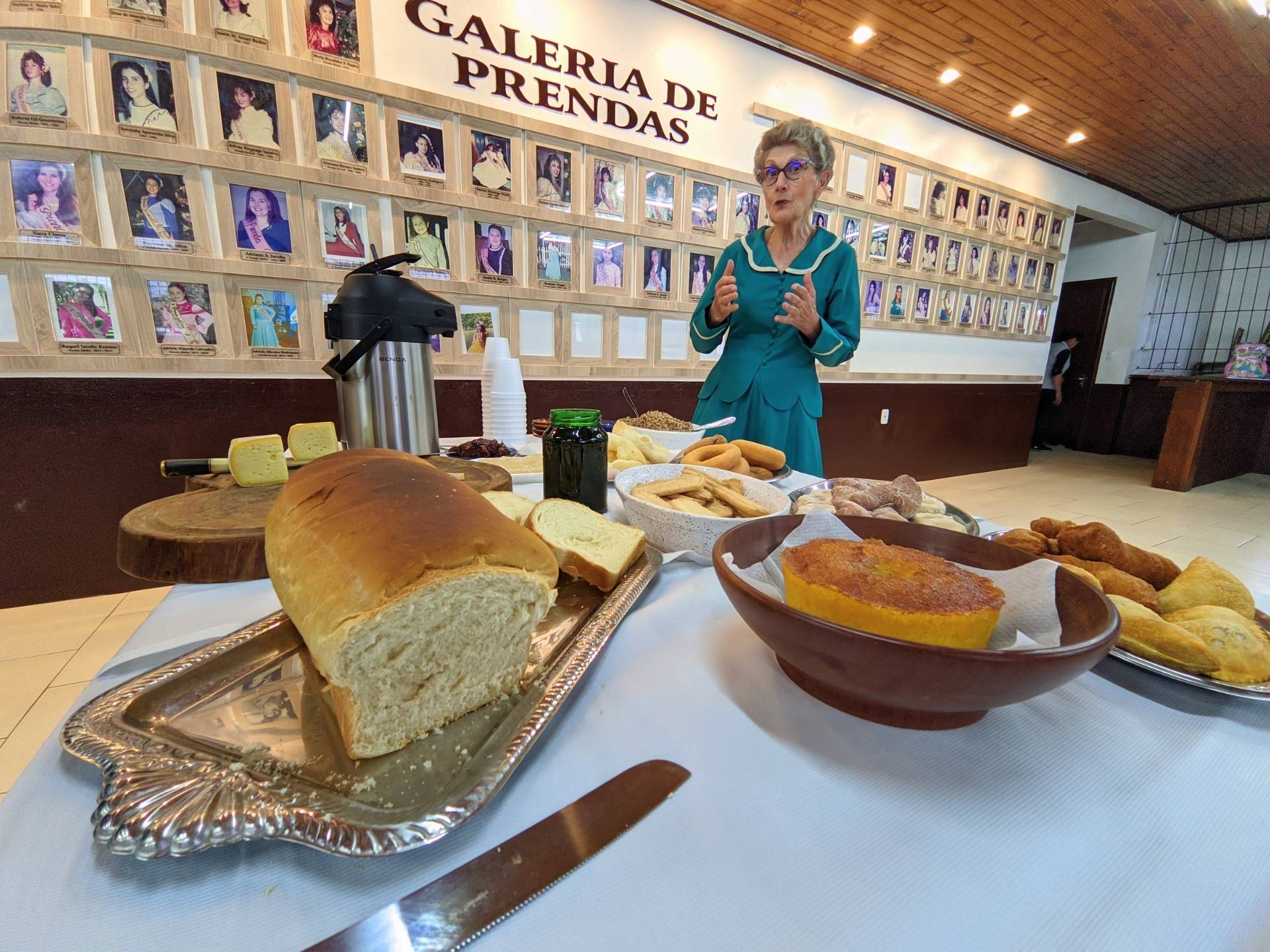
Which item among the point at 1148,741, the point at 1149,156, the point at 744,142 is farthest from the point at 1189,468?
the point at 1148,741

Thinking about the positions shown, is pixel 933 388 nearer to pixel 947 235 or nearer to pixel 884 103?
pixel 947 235

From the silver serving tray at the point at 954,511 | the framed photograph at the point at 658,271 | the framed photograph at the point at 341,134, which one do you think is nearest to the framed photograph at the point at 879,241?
the framed photograph at the point at 658,271

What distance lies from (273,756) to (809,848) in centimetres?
46

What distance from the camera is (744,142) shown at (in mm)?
3469

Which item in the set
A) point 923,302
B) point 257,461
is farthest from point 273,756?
point 923,302

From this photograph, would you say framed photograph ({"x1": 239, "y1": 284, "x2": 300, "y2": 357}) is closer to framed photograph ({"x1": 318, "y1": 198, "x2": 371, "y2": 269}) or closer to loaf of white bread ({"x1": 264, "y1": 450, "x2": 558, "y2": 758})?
framed photograph ({"x1": 318, "y1": 198, "x2": 371, "y2": 269})

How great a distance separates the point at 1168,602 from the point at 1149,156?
7096 mm

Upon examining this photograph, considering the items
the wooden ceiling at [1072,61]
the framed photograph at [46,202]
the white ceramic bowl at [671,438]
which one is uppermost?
the wooden ceiling at [1072,61]

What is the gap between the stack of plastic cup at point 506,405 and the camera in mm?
1757

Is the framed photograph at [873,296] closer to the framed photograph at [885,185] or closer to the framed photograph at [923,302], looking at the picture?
the framed photograph at [923,302]

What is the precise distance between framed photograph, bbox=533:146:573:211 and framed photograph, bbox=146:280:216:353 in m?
1.70

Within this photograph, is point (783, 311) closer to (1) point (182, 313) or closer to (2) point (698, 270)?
(2) point (698, 270)

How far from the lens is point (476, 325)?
9.43 ft

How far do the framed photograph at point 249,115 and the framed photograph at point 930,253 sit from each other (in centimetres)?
465
